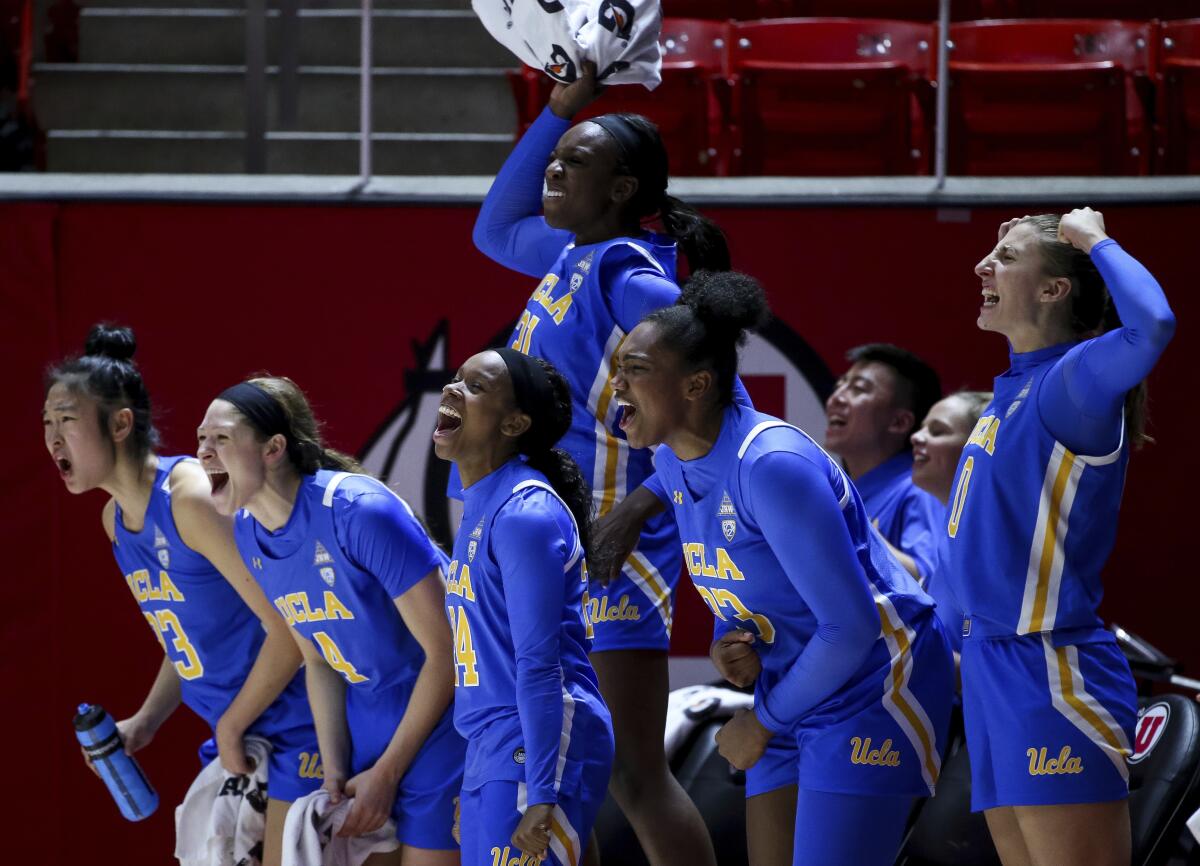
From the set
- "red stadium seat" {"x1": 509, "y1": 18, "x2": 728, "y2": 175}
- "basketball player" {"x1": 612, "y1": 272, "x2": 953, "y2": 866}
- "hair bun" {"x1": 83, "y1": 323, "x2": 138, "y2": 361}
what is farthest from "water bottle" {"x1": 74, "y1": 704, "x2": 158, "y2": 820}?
"red stadium seat" {"x1": 509, "y1": 18, "x2": 728, "y2": 175}

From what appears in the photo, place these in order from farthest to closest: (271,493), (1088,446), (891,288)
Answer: (891,288)
(271,493)
(1088,446)

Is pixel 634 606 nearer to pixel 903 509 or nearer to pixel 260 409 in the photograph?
pixel 260 409

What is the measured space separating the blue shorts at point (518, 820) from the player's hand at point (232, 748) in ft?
3.79

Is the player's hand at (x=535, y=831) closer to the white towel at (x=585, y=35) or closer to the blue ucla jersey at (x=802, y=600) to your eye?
the blue ucla jersey at (x=802, y=600)

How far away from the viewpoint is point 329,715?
13.2 feet

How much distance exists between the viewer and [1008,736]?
313 cm

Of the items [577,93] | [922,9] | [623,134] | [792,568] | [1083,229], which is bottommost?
[792,568]

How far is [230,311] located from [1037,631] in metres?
3.59

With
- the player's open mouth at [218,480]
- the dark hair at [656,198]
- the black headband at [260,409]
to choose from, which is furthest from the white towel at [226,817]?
the dark hair at [656,198]

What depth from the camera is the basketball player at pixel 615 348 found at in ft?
12.5

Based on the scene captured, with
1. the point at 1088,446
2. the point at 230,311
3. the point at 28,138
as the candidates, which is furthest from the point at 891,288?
the point at 28,138

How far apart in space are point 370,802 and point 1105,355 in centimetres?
196

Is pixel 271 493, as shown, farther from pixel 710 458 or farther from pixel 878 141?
pixel 878 141

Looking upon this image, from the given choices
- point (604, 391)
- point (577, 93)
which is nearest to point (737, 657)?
point (604, 391)
